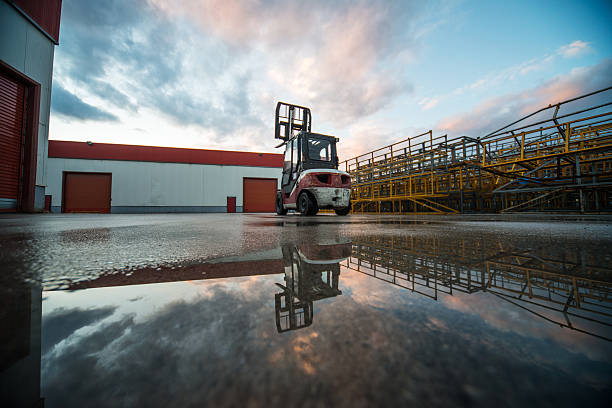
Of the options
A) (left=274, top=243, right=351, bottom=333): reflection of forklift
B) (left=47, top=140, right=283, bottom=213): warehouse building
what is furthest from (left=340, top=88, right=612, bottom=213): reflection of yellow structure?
(left=47, top=140, right=283, bottom=213): warehouse building

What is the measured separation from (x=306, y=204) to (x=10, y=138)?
9.77 meters

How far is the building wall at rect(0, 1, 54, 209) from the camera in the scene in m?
7.36

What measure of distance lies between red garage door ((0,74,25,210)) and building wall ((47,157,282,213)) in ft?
41.9

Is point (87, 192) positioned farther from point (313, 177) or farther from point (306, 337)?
point (306, 337)

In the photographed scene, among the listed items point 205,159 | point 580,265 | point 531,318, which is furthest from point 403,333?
point 205,159

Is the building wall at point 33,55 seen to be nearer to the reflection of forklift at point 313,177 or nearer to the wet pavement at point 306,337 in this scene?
the reflection of forklift at point 313,177

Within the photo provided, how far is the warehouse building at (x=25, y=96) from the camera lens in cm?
750

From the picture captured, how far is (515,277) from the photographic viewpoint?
2.48 ft

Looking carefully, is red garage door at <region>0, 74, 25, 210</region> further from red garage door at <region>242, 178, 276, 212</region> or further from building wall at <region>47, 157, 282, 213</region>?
red garage door at <region>242, 178, 276, 212</region>

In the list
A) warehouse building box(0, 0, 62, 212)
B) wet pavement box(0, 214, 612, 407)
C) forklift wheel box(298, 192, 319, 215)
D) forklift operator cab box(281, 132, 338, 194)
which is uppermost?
warehouse building box(0, 0, 62, 212)

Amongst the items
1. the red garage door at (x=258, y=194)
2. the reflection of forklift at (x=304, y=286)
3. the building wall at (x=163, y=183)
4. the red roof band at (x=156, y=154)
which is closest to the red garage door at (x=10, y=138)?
the reflection of forklift at (x=304, y=286)

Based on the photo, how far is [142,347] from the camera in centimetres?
37

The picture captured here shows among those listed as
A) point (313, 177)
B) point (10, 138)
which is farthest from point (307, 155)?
point (10, 138)

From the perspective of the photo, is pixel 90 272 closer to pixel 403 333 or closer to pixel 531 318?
pixel 403 333
